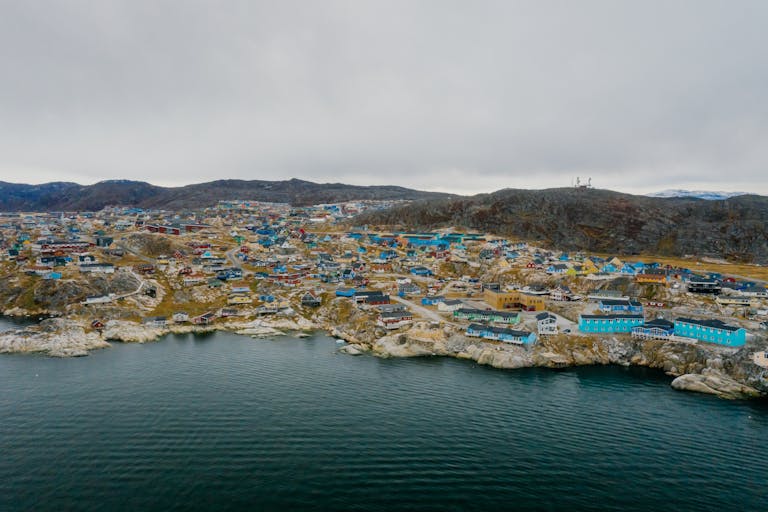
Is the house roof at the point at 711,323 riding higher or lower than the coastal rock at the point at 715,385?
higher

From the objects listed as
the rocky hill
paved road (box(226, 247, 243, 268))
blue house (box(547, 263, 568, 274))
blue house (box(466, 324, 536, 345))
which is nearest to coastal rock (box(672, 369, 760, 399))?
blue house (box(466, 324, 536, 345))

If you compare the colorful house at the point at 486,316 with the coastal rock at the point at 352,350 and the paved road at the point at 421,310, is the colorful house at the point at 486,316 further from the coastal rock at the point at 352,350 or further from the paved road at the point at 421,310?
the coastal rock at the point at 352,350

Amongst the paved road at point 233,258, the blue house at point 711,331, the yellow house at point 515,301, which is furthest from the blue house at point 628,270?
the paved road at point 233,258

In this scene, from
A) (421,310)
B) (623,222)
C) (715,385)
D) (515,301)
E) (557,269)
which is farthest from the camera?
(623,222)

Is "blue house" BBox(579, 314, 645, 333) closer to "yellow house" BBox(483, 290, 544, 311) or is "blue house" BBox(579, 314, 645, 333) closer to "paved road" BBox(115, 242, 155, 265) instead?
"yellow house" BBox(483, 290, 544, 311)

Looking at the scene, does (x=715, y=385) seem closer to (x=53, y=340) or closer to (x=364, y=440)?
(x=364, y=440)

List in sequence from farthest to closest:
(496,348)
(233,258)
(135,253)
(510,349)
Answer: (233,258) → (135,253) → (496,348) → (510,349)

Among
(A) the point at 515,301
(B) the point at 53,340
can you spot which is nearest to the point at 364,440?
(A) the point at 515,301
